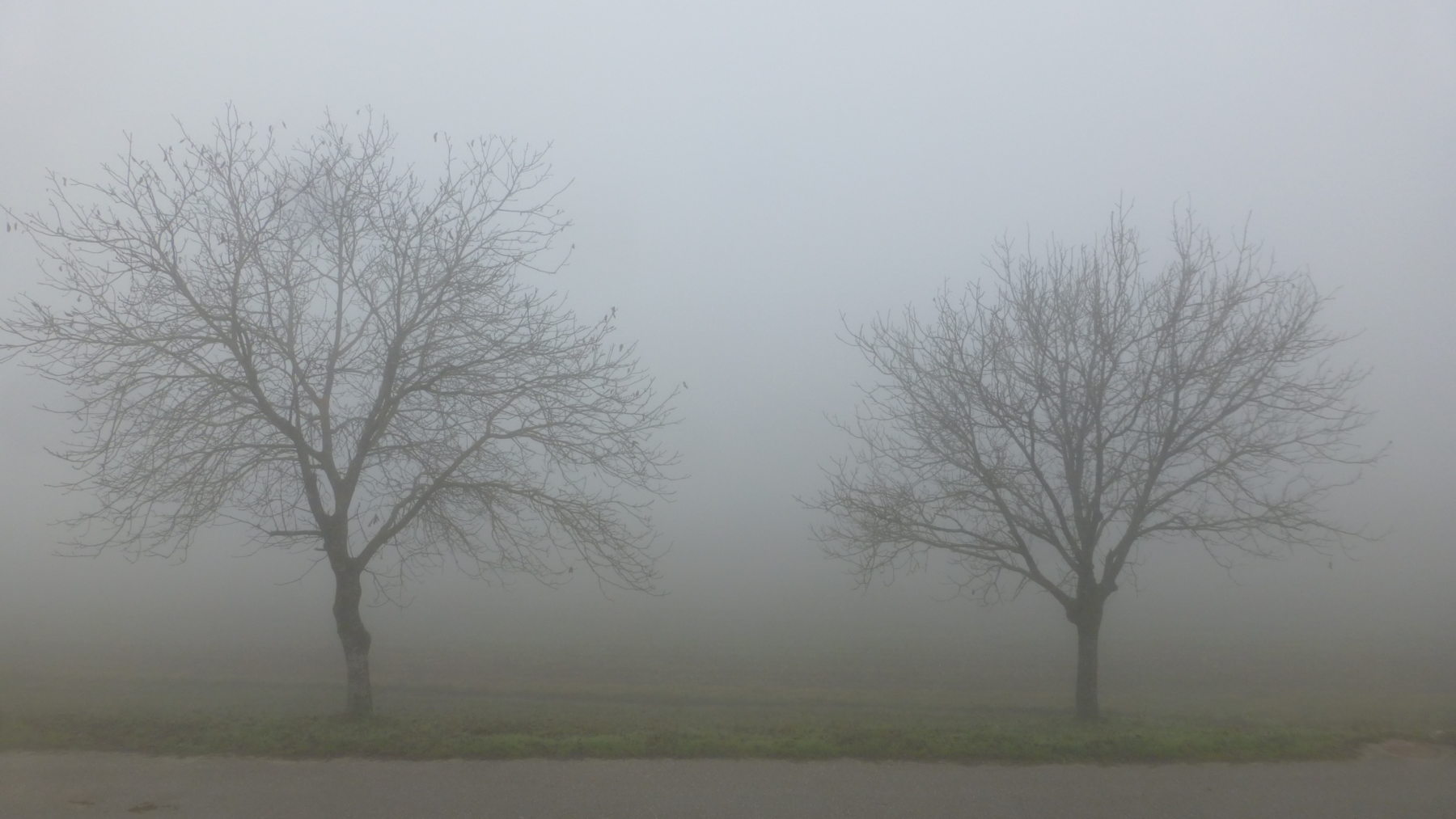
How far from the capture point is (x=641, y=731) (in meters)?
9.45

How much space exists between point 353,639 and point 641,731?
4.03 metres

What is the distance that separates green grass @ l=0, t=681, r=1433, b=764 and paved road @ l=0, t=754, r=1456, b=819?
11.4 inches

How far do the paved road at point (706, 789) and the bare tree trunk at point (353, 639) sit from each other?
263 centimetres

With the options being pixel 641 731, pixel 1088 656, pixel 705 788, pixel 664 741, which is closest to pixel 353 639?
pixel 641 731

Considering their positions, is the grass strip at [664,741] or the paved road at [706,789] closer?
the paved road at [706,789]

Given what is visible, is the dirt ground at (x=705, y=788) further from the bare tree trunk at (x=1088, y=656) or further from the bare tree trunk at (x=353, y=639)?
the bare tree trunk at (x=1088, y=656)

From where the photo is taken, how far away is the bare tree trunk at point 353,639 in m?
11.1

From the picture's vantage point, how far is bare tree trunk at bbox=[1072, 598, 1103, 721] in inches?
487

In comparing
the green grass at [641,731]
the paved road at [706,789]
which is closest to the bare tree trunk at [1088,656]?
the green grass at [641,731]

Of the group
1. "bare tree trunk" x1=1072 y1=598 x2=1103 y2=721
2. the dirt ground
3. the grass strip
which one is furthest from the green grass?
"bare tree trunk" x1=1072 y1=598 x2=1103 y2=721

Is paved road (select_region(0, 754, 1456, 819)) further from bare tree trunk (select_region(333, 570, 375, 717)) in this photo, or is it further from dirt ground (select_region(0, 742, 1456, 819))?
bare tree trunk (select_region(333, 570, 375, 717))

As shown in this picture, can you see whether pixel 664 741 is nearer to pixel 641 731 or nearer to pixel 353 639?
pixel 641 731

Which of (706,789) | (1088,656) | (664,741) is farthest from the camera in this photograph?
(1088,656)

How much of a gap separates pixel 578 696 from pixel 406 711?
9.23ft
